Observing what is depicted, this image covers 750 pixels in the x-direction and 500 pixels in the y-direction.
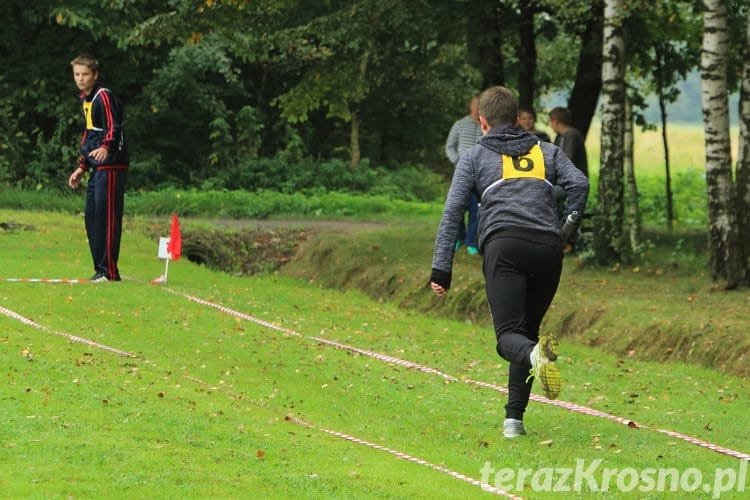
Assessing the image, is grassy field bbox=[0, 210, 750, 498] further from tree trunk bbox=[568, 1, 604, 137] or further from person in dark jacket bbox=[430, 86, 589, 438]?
tree trunk bbox=[568, 1, 604, 137]

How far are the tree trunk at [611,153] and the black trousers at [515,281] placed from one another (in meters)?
9.82

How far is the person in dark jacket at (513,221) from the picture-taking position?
928cm

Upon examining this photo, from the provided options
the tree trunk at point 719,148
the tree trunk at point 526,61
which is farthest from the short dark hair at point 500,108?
the tree trunk at point 526,61

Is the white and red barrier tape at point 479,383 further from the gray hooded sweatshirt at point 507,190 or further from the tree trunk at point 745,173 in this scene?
the tree trunk at point 745,173

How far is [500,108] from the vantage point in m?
9.52

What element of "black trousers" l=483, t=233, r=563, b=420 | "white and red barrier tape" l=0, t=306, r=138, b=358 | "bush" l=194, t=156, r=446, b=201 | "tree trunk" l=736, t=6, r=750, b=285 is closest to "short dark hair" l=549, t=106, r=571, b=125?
"tree trunk" l=736, t=6, r=750, b=285

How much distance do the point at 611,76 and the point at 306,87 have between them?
18.8 ft

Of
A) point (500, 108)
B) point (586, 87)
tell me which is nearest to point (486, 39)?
point (586, 87)

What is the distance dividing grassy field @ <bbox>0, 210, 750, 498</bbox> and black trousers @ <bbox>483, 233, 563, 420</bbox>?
698 millimetres

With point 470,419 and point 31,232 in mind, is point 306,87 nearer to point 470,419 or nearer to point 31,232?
point 31,232

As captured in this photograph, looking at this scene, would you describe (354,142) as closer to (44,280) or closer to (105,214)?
(105,214)

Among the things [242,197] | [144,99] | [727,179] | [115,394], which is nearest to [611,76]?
[727,179]

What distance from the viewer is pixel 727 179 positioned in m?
16.9

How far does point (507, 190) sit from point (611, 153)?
10.1m
